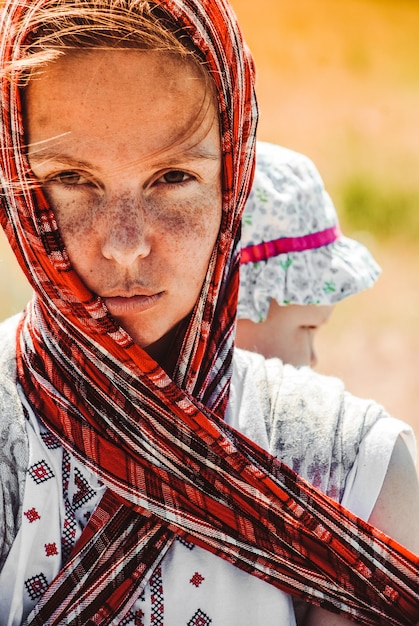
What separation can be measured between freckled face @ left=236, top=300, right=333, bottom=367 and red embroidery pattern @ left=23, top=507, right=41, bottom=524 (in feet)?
4.38

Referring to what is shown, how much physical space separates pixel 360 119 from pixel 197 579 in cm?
743

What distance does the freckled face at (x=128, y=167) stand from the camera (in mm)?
1584

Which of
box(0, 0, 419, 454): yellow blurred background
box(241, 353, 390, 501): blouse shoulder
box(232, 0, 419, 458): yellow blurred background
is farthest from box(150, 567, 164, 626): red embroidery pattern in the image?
box(232, 0, 419, 458): yellow blurred background

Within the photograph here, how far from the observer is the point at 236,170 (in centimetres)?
178

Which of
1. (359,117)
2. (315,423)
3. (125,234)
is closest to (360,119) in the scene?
Answer: (359,117)

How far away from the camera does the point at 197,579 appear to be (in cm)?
172

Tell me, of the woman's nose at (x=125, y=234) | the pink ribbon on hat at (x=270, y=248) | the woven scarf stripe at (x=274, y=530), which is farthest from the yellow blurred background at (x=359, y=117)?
the woman's nose at (x=125, y=234)

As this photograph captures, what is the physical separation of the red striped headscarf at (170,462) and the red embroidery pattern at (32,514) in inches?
Answer: 3.8

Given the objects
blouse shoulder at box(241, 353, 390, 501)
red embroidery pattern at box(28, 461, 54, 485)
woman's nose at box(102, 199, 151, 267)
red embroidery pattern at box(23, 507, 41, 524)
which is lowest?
red embroidery pattern at box(23, 507, 41, 524)

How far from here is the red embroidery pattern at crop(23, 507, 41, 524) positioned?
166 centimetres

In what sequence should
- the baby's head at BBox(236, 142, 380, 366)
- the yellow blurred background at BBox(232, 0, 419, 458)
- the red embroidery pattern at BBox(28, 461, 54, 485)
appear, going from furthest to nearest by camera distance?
1. the yellow blurred background at BBox(232, 0, 419, 458)
2. the baby's head at BBox(236, 142, 380, 366)
3. the red embroidery pattern at BBox(28, 461, 54, 485)

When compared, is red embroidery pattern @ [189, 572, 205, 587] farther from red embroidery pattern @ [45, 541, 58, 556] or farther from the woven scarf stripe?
red embroidery pattern @ [45, 541, 58, 556]

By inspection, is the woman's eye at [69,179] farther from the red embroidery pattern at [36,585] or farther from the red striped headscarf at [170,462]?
the red embroidery pattern at [36,585]

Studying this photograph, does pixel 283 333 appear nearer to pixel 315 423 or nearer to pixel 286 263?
pixel 286 263
